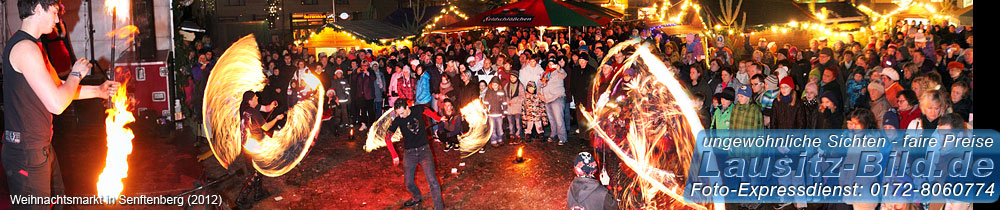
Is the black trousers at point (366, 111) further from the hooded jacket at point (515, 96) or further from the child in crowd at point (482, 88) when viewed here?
the hooded jacket at point (515, 96)

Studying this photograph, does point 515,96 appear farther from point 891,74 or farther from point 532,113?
point 891,74

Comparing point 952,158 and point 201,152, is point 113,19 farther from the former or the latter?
point 952,158

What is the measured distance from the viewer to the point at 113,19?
17000mm

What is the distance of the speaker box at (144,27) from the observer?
16.7m

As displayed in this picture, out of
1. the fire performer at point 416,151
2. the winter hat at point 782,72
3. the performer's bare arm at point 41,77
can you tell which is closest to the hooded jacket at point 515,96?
the winter hat at point 782,72

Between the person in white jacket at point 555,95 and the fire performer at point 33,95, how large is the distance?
914 cm

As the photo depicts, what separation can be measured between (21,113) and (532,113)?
1007cm

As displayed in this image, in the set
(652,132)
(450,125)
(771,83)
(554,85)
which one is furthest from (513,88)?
(771,83)

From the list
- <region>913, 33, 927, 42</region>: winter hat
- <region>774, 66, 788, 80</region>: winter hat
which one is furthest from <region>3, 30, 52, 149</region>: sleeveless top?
<region>913, 33, 927, 42</region>: winter hat

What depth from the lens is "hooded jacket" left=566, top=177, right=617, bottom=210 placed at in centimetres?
636

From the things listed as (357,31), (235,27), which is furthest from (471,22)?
(235,27)

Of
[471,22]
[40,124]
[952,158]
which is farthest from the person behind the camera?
[471,22]

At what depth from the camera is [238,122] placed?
10492 millimetres

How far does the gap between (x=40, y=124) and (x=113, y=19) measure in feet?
41.1
